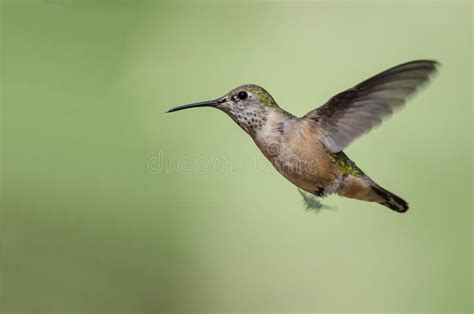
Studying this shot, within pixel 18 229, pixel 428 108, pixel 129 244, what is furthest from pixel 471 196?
pixel 18 229

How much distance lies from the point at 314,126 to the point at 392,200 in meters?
0.25

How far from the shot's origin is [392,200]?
115cm

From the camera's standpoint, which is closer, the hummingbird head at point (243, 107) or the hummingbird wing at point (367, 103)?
the hummingbird wing at point (367, 103)

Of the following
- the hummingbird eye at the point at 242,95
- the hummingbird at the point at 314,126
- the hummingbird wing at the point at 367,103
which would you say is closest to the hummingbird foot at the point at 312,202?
the hummingbird at the point at 314,126

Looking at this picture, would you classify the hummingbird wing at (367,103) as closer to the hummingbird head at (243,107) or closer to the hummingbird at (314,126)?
the hummingbird at (314,126)

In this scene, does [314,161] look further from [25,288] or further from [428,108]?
[25,288]

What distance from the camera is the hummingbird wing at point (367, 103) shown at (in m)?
0.94

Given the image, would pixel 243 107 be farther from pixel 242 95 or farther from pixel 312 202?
pixel 312 202

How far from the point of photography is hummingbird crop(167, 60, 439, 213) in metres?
1.04

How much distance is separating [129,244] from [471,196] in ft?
4.51

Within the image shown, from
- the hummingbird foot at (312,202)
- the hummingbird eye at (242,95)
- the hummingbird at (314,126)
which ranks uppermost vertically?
the hummingbird eye at (242,95)

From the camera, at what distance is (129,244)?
2010 mm

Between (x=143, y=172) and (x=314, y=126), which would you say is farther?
(x=143, y=172)

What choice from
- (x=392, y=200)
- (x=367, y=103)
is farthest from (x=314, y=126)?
(x=392, y=200)
